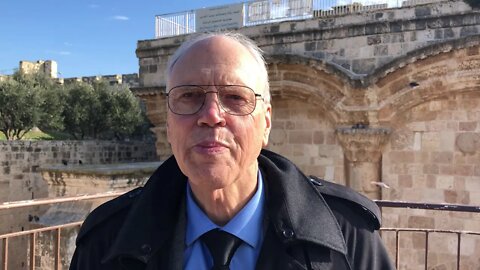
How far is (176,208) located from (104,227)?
0.25 m

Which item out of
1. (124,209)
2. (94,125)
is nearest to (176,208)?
(124,209)

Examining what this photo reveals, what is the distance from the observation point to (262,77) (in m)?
1.60

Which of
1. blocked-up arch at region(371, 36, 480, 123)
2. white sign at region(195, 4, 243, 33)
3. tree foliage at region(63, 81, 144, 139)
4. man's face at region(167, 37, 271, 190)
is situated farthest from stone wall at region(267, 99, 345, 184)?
tree foliage at region(63, 81, 144, 139)

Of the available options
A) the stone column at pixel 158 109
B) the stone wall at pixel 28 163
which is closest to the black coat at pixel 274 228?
the stone column at pixel 158 109

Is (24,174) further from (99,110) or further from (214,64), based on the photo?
(214,64)

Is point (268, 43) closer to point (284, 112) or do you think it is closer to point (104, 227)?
point (284, 112)

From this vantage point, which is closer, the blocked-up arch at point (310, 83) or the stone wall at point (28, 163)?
the blocked-up arch at point (310, 83)

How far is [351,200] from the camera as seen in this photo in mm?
1607

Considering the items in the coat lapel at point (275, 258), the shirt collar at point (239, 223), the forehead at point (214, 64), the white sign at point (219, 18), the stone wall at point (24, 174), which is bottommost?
the stone wall at point (24, 174)

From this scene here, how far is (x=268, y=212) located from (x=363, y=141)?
21.6ft

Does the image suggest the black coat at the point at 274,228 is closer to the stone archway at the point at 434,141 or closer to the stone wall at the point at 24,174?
the stone archway at the point at 434,141

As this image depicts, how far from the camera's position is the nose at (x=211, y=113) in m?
1.44

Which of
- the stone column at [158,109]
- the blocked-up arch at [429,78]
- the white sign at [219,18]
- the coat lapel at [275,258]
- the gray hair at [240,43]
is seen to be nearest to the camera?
the coat lapel at [275,258]

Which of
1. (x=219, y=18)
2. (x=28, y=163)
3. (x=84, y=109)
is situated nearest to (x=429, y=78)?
(x=219, y=18)
